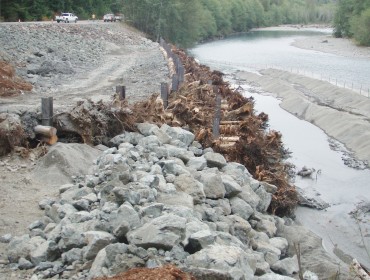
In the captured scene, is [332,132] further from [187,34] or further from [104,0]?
[104,0]

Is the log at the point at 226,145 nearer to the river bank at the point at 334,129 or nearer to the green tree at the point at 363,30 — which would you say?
the river bank at the point at 334,129

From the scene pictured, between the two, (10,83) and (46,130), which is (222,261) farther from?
(10,83)

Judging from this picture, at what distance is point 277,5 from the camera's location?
598 feet

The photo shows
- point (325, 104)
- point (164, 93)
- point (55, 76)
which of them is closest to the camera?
point (164, 93)

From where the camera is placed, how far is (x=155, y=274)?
22.3ft

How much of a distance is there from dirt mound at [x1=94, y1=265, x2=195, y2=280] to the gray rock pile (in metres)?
0.30

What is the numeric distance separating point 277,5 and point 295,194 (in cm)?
17544

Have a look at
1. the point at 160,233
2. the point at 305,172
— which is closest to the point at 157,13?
the point at 305,172

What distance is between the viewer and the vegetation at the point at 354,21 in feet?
276

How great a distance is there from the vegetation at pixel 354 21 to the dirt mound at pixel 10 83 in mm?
72781

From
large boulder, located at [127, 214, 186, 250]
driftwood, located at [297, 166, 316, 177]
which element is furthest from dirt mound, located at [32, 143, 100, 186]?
driftwood, located at [297, 166, 316, 177]

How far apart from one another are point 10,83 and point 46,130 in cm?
744

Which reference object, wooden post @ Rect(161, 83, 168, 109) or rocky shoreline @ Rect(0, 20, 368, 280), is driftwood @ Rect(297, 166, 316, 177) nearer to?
rocky shoreline @ Rect(0, 20, 368, 280)

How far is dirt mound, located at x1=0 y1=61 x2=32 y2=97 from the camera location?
1923cm
